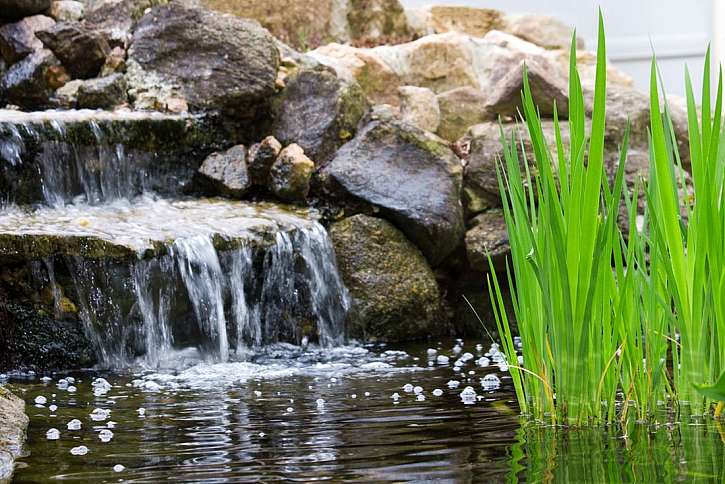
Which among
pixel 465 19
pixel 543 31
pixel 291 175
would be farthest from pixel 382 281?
pixel 465 19

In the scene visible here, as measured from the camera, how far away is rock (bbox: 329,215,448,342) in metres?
6.76

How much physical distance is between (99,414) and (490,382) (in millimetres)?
1694

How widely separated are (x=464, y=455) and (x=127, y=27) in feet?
23.4

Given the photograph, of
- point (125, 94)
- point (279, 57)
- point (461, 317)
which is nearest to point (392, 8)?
point (279, 57)

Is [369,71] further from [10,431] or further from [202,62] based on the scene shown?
[10,431]

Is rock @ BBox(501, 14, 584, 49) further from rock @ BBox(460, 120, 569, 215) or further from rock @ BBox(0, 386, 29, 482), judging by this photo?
rock @ BBox(0, 386, 29, 482)

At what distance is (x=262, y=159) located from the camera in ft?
23.7

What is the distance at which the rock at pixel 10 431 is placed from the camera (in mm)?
2658

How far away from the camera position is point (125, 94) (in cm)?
793

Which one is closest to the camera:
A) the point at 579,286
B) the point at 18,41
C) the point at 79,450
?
the point at 579,286

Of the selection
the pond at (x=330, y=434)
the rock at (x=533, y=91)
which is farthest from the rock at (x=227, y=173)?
the pond at (x=330, y=434)

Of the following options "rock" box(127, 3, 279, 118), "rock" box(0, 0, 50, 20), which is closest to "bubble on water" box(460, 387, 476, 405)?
"rock" box(127, 3, 279, 118)

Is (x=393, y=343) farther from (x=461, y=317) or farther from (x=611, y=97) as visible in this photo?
(x=611, y=97)

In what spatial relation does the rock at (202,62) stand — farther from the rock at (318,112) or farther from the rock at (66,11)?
the rock at (66,11)
